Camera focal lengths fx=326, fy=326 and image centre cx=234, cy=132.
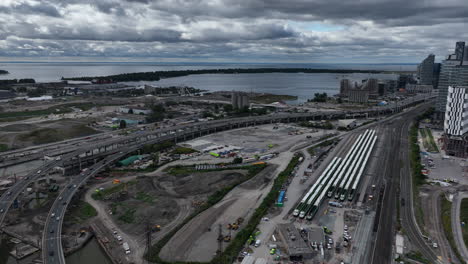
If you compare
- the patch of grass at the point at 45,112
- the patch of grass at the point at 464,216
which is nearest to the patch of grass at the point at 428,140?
the patch of grass at the point at 464,216

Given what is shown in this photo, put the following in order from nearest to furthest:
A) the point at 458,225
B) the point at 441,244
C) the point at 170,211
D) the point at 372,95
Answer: the point at 441,244 < the point at 458,225 < the point at 170,211 < the point at 372,95

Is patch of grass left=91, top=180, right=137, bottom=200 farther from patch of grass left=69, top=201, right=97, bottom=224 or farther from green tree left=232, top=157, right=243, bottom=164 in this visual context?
green tree left=232, top=157, right=243, bottom=164

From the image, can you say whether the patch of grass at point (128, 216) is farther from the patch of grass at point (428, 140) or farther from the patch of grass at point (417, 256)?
the patch of grass at point (428, 140)

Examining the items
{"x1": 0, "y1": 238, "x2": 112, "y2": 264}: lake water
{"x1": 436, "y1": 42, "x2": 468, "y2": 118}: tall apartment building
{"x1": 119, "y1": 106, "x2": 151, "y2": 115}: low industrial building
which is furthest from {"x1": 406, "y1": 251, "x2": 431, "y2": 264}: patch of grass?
{"x1": 119, "y1": 106, "x2": 151, "y2": 115}: low industrial building

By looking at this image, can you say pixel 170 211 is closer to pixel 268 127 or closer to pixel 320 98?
pixel 268 127

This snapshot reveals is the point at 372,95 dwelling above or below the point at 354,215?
above

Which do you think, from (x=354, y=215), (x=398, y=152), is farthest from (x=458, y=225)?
(x=398, y=152)
